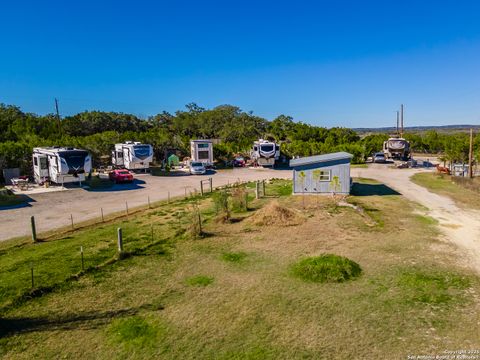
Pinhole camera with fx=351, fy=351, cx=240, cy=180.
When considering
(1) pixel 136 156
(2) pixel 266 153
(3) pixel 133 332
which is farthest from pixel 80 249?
(2) pixel 266 153

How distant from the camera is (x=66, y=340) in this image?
6.99m

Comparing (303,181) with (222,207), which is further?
(303,181)

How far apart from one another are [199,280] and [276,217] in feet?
20.6

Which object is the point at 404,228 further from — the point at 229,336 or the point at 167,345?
the point at 167,345

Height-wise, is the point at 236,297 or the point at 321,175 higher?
the point at 321,175

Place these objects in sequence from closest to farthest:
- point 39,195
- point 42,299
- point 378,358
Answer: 1. point 378,358
2. point 42,299
3. point 39,195

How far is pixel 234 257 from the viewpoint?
1145cm

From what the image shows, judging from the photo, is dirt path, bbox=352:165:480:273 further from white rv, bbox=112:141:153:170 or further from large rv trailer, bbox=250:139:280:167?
white rv, bbox=112:141:153:170

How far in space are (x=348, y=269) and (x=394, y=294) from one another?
4.85ft

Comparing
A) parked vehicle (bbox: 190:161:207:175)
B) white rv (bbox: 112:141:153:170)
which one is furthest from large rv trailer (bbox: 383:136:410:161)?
white rv (bbox: 112:141:153:170)

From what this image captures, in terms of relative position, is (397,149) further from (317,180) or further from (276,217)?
(276,217)

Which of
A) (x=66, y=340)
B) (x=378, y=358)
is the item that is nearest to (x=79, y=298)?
(x=66, y=340)

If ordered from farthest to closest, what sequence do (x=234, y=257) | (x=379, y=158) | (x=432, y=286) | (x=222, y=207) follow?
(x=379, y=158), (x=222, y=207), (x=234, y=257), (x=432, y=286)

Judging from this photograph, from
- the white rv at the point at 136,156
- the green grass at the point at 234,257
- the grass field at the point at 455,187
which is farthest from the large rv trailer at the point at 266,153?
the green grass at the point at 234,257
